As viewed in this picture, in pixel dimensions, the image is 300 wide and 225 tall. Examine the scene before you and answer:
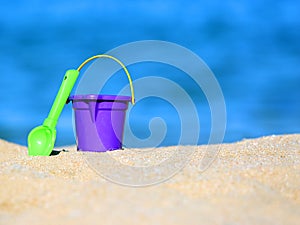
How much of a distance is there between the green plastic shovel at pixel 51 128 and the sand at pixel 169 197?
2.12ft

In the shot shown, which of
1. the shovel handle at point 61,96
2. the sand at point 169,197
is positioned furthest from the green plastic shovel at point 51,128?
the sand at point 169,197

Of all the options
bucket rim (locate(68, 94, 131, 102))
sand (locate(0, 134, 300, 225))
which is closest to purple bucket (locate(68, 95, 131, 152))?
bucket rim (locate(68, 94, 131, 102))

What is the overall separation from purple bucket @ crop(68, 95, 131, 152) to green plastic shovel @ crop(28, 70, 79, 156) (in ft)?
0.28

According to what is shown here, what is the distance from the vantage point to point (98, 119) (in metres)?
2.88

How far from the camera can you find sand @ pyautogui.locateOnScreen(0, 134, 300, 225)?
4.40ft

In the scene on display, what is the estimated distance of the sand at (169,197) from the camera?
134 centimetres

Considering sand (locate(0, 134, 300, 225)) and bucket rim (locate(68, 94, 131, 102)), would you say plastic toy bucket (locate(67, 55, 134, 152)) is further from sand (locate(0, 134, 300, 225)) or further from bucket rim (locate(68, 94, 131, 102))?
sand (locate(0, 134, 300, 225))

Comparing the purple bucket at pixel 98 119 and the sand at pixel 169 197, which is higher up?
the purple bucket at pixel 98 119

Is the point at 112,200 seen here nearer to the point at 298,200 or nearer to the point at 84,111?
the point at 298,200

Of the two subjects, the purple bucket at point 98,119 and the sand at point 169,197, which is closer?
the sand at point 169,197

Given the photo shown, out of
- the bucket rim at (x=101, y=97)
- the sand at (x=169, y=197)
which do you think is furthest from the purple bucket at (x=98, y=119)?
the sand at (x=169, y=197)

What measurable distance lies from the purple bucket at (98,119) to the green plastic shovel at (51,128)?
0.08 meters

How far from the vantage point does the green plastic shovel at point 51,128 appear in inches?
114

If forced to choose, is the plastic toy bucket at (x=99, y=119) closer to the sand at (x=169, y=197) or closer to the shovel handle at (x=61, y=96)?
the shovel handle at (x=61, y=96)
